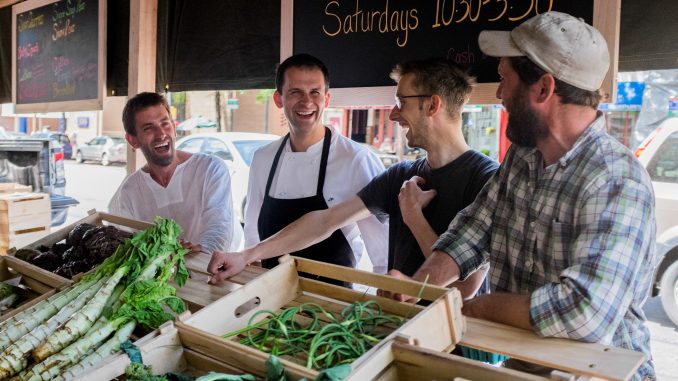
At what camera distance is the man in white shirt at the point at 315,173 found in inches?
120

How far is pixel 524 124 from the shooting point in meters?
1.94

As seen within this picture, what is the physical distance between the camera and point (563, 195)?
1835 millimetres

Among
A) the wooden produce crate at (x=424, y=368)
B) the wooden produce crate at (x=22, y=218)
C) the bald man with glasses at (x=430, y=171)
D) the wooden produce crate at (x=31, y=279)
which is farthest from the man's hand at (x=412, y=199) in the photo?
the wooden produce crate at (x=22, y=218)

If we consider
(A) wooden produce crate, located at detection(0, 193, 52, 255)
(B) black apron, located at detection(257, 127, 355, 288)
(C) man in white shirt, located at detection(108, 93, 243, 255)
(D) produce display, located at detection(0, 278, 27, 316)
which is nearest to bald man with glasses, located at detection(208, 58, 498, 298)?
(B) black apron, located at detection(257, 127, 355, 288)

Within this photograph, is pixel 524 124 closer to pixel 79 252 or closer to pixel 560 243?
pixel 560 243

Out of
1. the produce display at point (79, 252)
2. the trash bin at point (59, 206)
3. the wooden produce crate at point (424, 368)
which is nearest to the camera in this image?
the wooden produce crate at point (424, 368)

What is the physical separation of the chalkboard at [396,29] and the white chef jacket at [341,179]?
0.47m

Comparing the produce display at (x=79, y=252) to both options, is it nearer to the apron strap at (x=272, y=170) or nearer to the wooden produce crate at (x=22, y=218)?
the apron strap at (x=272, y=170)

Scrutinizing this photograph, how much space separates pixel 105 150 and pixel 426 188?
77.8 feet

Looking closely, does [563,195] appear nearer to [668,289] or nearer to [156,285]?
[156,285]

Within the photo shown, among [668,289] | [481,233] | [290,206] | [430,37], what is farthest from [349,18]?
[668,289]

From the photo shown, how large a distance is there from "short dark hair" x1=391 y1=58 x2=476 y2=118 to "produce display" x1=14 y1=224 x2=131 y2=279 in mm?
1559

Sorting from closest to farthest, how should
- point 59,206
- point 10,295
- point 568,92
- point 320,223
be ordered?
1. point 568,92
2. point 10,295
3. point 320,223
4. point 59,206

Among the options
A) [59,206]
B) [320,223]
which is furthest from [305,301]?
[59,206]
